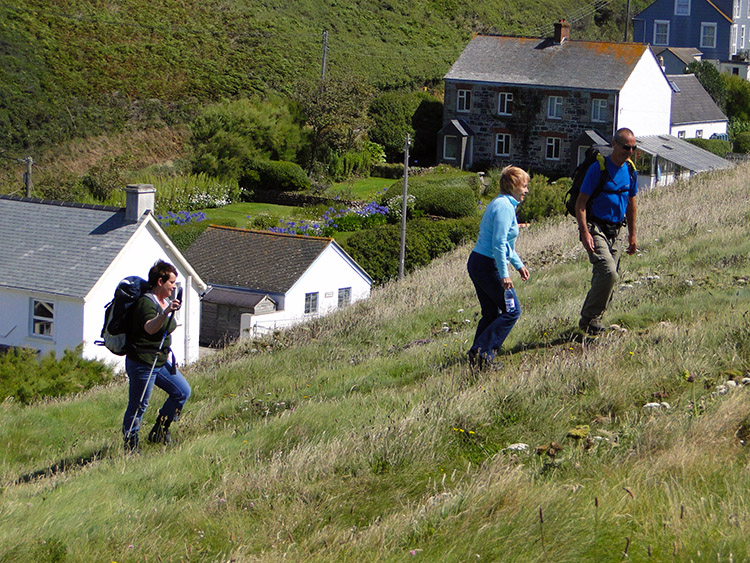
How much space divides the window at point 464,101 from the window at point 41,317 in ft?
104

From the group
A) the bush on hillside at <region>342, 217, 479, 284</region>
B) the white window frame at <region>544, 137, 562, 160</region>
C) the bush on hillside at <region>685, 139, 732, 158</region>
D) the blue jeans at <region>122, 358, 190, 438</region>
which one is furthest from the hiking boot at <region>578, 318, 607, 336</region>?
the bush on hillside at <region>685, 139, 732, 158</region>

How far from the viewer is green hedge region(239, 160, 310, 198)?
45.9 meters

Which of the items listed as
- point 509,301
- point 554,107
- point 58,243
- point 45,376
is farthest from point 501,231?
point 554,107

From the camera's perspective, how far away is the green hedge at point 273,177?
4588 centimetres

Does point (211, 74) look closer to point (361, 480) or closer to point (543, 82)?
point (543, 82)

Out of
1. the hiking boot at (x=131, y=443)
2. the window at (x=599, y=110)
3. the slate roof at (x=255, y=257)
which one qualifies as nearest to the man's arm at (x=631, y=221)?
the hiking boot at (x=131, y=443)

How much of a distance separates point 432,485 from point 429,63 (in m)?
64.9

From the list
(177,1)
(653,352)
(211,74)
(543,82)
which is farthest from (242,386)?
(177,1)

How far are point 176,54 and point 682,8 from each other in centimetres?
3895

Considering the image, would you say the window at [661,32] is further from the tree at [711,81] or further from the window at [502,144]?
the window at [502,144]

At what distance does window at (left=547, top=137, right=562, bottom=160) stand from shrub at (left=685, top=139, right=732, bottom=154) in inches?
288

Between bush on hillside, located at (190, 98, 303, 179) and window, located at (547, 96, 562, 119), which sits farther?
window, located at (547, 96, 562, 119)

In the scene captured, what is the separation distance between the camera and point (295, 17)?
6462 centimetres

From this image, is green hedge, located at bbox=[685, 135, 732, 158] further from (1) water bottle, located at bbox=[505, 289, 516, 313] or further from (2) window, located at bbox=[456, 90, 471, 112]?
(1) water bottle, located at bbox=[505, 289, 516, 313]
